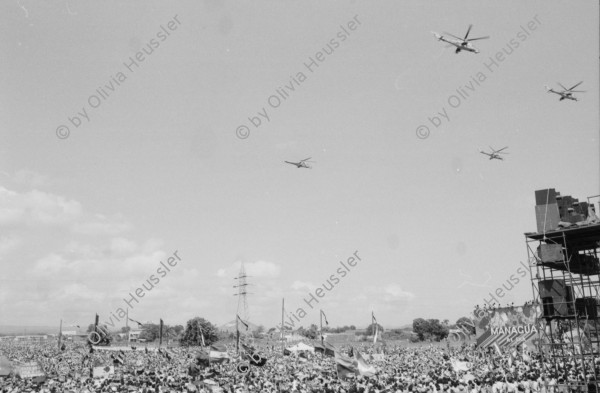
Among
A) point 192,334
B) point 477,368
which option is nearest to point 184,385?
point 477,368

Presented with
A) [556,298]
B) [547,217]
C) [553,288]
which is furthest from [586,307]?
[547,217]

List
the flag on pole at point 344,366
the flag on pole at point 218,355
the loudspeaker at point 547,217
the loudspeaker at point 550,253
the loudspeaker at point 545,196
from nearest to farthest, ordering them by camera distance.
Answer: the loudspeaker at point 550,253 < the loudspeaker at point 547,217 < the loudspeaker at point 545,196 < the flag on pole at point 344,366 < the flag on pole at point 218,355

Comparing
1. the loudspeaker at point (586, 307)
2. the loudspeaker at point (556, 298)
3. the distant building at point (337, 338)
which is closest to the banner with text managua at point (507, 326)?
the loudspeaker at point (586, 307)

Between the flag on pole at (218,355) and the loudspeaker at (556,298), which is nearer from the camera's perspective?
the loudspeaker at (556,298)

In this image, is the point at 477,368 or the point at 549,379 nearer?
the point at 549,379

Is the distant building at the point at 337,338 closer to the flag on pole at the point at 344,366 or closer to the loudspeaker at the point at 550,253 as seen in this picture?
the flag on pole at the point at 344,366

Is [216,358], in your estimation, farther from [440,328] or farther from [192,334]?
[440,328]

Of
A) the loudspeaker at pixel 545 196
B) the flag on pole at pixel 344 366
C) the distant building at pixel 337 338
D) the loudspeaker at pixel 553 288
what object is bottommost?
the distant building at pixel 337 338
